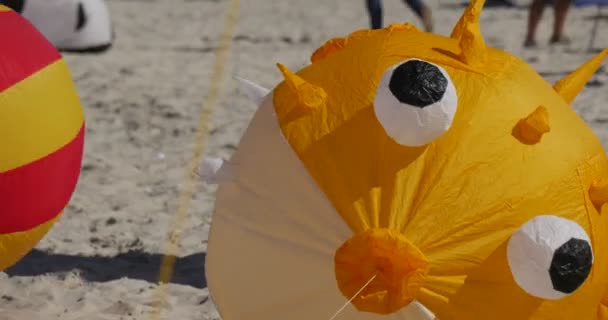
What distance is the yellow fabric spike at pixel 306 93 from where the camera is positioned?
9.91 feet

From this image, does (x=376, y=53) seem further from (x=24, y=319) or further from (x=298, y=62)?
(x=298, y=62)

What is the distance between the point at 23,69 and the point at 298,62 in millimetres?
5897

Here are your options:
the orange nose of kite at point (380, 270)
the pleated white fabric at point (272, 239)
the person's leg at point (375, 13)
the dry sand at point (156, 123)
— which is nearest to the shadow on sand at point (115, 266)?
the dry sand at point (156, 123)

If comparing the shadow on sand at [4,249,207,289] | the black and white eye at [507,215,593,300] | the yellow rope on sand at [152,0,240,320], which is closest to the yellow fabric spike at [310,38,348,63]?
the yellow rope on sand at [152,0,240,320]

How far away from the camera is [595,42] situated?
35.9ft

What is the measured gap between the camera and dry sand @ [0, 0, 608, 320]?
14.4 ft

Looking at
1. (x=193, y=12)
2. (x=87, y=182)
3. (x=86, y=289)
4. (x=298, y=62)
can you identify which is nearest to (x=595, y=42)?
(x=298, y=62)

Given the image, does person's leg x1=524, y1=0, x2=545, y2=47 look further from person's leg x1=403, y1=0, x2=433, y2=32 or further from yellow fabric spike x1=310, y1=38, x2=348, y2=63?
yellow fabric spike x1=310, y1=38, x2=348, y2=63

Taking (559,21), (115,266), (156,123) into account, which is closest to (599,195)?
(115,266)

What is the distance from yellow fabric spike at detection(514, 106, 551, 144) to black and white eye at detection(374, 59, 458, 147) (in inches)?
8.0

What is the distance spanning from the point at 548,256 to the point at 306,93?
2.54ft

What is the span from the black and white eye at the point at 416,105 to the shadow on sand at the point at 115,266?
1800 mm

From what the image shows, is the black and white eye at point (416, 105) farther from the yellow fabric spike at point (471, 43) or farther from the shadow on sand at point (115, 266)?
the shadow on sand at point (115, 266)

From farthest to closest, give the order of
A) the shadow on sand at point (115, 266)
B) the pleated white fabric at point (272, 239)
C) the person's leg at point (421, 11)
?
the person's leg at point (421, 11)
the shadow on sand at point (115, 266)
the pleated white fabric at point (272, 239)
